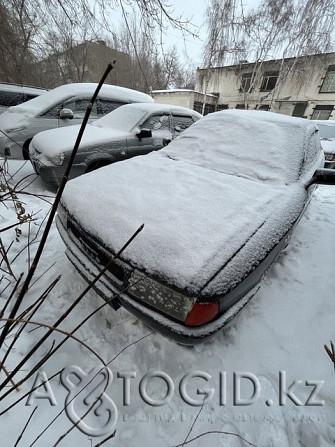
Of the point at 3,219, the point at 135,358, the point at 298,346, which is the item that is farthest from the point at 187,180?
the point at 3,219

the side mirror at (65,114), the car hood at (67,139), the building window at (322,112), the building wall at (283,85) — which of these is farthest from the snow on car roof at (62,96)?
the building window at (322,112)

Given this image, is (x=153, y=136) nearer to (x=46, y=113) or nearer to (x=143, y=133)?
(x=143, y=133)

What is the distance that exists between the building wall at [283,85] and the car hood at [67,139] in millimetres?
16717

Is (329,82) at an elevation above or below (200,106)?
above

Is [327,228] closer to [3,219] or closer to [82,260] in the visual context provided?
[82,260]

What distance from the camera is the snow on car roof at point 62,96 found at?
13.9 ft

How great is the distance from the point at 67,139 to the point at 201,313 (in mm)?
3115

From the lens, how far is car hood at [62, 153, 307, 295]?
119 centimetres

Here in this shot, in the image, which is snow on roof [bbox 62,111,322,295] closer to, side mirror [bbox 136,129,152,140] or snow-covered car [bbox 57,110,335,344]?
snow-covered car [bbox 57,110,335,344]

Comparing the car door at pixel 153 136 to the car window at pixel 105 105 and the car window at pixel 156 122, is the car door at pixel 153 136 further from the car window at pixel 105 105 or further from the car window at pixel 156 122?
the car window at pixel 105 105

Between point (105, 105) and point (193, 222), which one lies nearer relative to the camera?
point (193, 222)

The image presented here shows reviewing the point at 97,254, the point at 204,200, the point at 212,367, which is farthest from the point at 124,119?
the point at 212,367

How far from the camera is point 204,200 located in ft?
5.38

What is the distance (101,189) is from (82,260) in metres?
0.56
